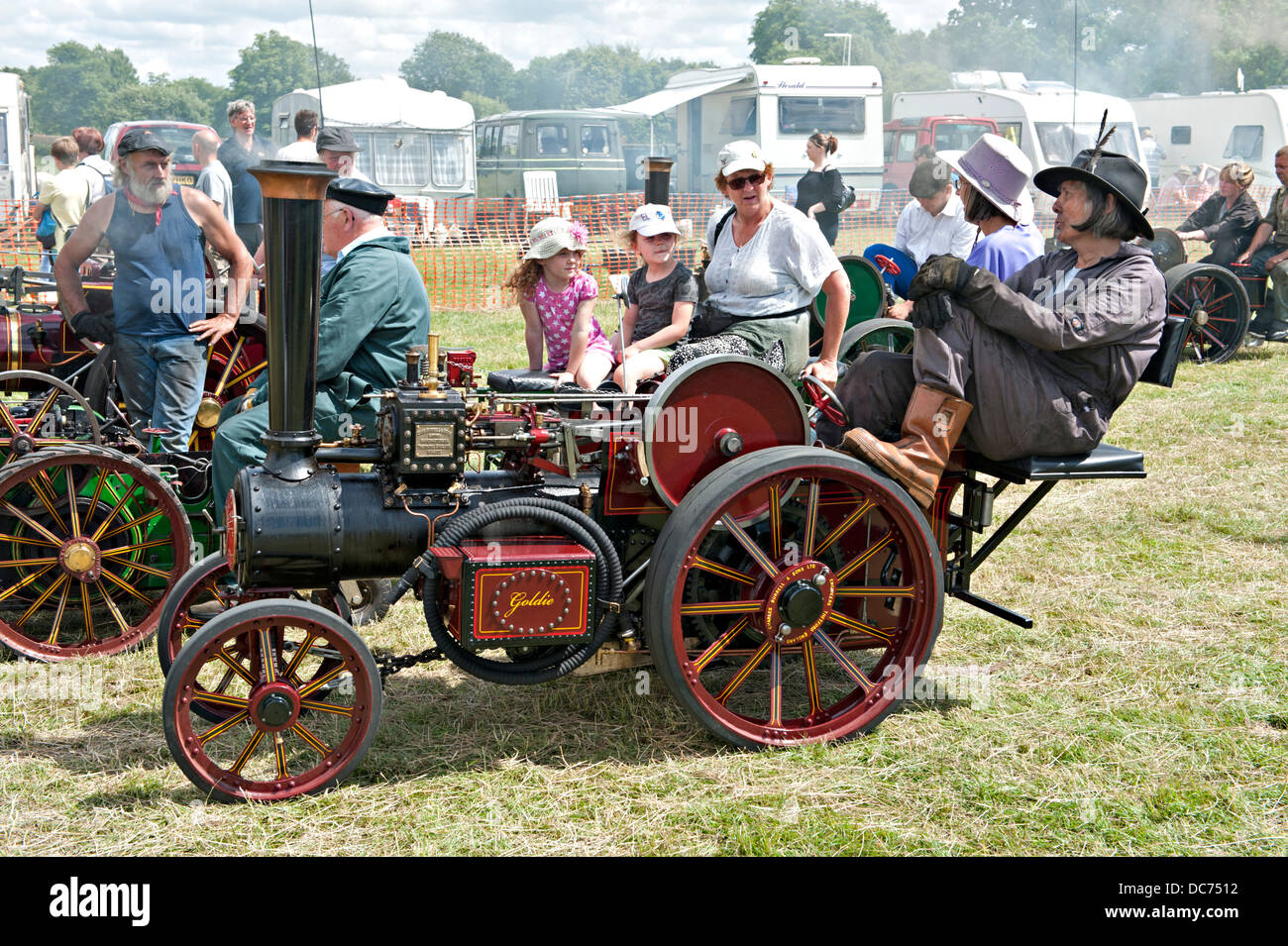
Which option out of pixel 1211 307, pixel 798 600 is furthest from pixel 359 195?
pixel 1211 307

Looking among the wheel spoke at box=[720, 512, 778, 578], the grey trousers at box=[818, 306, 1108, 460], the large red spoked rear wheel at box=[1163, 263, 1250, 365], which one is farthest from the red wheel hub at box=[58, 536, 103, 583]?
the large red spoked rear wheel at box=[1163, 263, 1250, 365]

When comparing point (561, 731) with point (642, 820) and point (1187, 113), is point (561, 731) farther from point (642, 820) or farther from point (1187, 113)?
point (1187, 113)

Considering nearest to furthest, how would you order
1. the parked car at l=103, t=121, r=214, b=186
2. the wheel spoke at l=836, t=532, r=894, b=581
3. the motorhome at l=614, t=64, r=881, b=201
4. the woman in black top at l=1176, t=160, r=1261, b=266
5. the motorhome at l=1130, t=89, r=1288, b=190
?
the wheel spoke at l=836, t=532, r=894, b=581, the woman in black top at l=1176, t=160, r=1261, b=266, the parked car at l=103, t=121, r=214, b=186, the motorhome at l=614, t=64, r=881, b=201, the motorhome at l=1130, t=89, r=1288, b=190

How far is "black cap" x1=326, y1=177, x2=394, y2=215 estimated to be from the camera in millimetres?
4355

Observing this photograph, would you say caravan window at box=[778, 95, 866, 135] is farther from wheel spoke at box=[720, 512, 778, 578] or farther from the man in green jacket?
wheel spoke at box=[720, 512, 778, 578]

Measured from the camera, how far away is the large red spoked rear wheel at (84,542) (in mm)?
4402

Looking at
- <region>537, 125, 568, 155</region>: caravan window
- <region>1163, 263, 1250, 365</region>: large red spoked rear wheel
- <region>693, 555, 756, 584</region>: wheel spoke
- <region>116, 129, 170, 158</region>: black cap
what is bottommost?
<region>693, 555, 756, 584</region>: wheel spoke

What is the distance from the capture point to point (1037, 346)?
3.73 meters

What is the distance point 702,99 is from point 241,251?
19.4 meters

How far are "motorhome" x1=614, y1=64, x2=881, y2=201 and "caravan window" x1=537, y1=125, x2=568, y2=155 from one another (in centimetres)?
160

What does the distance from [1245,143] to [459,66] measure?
82.7 meters

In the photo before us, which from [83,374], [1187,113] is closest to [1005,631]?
[83,374]

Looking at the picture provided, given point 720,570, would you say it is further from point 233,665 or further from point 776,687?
point 233,665

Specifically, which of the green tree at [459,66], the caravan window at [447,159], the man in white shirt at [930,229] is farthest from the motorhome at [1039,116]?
the green tree at [459,66]
